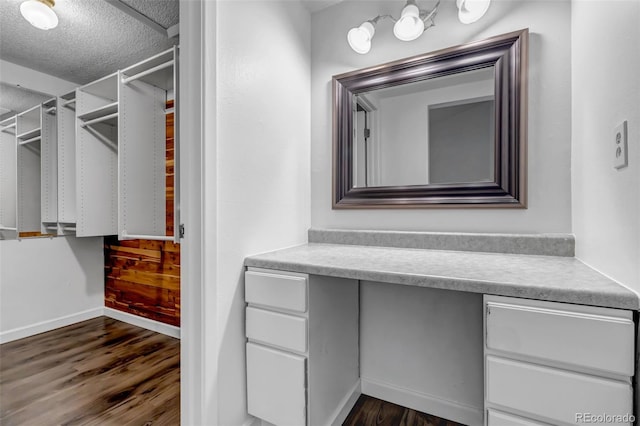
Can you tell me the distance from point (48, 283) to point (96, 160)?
1156 mm

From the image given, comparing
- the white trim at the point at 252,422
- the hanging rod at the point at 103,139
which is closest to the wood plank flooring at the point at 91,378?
the white trim at the point at 252,422

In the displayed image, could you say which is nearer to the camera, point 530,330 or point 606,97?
point 530,330

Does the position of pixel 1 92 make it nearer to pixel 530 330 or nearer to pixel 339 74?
pixel 339 74

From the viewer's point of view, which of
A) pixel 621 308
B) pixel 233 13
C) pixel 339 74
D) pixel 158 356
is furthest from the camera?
pixel 158 356

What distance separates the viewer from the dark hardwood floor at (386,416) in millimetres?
1387

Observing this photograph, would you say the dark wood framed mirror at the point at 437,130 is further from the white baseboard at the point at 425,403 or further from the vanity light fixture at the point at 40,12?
the vanity light fixture at the point at 40,12

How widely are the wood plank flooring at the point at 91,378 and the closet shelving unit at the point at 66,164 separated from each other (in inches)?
36.8

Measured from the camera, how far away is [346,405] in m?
1.44

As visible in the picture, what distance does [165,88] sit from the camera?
2344 millimetres

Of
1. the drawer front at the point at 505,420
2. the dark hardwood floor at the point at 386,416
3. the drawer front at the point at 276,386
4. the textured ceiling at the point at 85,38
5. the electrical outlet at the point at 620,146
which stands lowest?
the dark hardwood floor at the point at 386,416

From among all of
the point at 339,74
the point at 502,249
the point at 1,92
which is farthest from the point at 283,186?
the point at 1,92

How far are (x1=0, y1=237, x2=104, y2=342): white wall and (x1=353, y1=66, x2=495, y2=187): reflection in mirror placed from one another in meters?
2.76

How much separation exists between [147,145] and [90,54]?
31.0 inches

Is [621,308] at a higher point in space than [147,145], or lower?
lower
